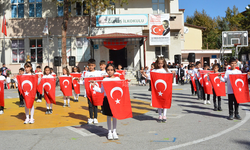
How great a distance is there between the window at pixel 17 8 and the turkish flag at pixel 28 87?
22.9 m

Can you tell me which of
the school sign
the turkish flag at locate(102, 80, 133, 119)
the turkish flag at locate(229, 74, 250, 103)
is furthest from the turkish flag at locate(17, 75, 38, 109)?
the school sign

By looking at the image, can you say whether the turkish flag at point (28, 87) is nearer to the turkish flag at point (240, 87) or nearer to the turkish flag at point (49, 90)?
the turkish flag at point (49, 90)

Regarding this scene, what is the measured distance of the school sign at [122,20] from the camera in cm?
2755

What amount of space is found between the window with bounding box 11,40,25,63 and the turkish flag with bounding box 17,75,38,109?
2232 centimetres

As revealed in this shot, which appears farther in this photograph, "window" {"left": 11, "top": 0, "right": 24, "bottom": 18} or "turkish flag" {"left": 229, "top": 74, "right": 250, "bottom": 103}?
"window" {"left": 11, "top": 0, "right": 24, "bottom": 18}

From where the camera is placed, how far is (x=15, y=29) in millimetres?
28188

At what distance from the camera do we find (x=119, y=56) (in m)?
29.9

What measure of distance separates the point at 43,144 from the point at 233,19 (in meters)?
64.1

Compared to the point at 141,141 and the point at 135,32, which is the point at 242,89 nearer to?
the point at 141,141

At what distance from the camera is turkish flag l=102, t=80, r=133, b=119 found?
5941mm

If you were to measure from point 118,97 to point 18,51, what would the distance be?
25557mm

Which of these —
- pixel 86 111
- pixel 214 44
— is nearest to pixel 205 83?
pixel 86 111

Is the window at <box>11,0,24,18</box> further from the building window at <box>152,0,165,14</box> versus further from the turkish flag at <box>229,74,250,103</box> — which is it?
the turkish flag at <box>229,74,250,103</box>

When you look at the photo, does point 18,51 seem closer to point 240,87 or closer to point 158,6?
point 158,6
